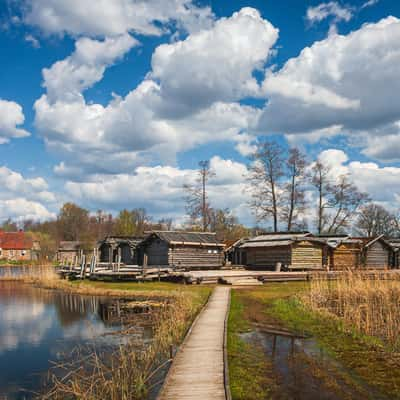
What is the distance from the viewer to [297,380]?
10.4 m

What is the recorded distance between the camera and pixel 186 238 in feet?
138

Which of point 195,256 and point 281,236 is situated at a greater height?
point 281,236

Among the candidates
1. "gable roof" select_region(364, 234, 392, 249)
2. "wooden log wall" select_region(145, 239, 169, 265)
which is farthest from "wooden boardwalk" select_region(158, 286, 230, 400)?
"gable roof" select_region(364, 234, 392, 249)

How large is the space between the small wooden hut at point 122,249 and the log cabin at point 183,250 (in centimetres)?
366

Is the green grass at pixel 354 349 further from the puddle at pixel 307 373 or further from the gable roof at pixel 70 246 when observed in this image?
the gable roof at pixel 70 246

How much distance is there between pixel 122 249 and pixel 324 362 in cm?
4253

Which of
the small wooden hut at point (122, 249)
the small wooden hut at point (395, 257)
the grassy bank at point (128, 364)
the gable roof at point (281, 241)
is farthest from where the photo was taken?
the small wooden hut at point (395, 257)

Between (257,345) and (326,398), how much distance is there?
4.48m

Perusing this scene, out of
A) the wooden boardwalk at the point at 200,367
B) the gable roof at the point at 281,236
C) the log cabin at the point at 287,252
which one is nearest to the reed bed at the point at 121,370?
the wooden boardwalk at the point at 200,367

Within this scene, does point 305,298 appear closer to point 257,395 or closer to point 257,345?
point 257,345

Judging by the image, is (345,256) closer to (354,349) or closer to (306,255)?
(306,255)

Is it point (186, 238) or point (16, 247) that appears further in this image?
point (16, 247)

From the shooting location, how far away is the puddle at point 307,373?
950cm

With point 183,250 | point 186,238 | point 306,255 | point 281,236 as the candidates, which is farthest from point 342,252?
point 183,250
